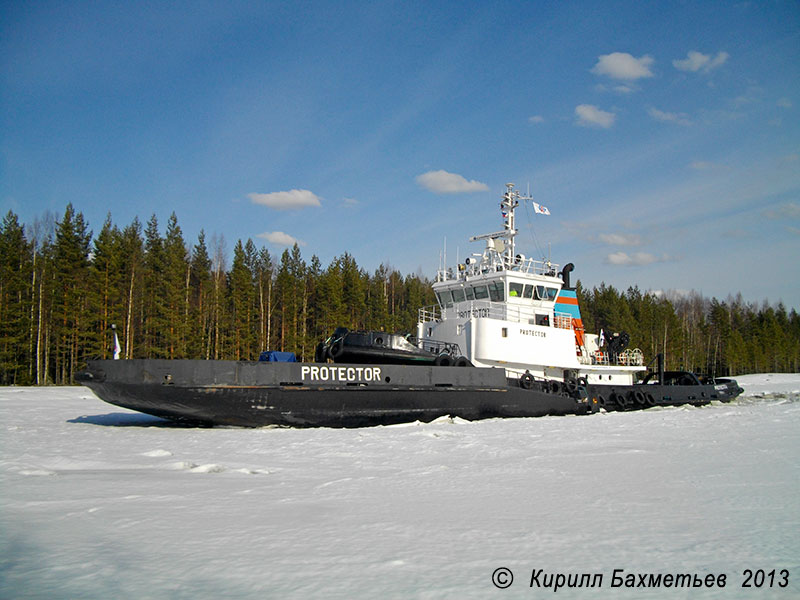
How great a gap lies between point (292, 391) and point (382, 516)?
6.80 meters

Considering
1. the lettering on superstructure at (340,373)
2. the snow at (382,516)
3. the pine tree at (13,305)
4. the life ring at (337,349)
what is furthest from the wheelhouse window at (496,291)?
the pine tree at (13,305)

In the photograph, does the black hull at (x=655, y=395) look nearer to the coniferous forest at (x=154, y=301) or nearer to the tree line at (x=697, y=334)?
the coniferous forest at (x=154, y=301)

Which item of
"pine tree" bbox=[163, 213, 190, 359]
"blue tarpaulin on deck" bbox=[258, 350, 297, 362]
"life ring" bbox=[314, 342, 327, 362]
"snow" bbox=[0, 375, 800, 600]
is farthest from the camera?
"pine tree" bbox=[163, 213, 190, 359]

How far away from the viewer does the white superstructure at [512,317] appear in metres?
14.7

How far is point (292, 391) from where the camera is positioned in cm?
1091

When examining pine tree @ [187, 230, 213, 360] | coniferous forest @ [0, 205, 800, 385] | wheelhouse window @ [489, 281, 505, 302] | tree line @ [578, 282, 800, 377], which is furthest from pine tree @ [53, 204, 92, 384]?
tree line @ [578, 282, 800, 377]

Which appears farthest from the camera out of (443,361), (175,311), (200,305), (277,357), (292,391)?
(200,305)

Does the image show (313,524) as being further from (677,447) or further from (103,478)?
(677,447)

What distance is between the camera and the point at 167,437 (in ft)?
31.0

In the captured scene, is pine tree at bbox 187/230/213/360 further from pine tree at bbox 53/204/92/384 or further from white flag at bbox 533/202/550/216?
white flag at bbox 533/202/550/216

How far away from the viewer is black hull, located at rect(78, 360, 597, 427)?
10.2 meters

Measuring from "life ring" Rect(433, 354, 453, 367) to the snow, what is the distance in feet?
13.6

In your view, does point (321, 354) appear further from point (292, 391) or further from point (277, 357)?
point (292, 391)

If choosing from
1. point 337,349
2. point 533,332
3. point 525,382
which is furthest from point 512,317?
point 337,349
